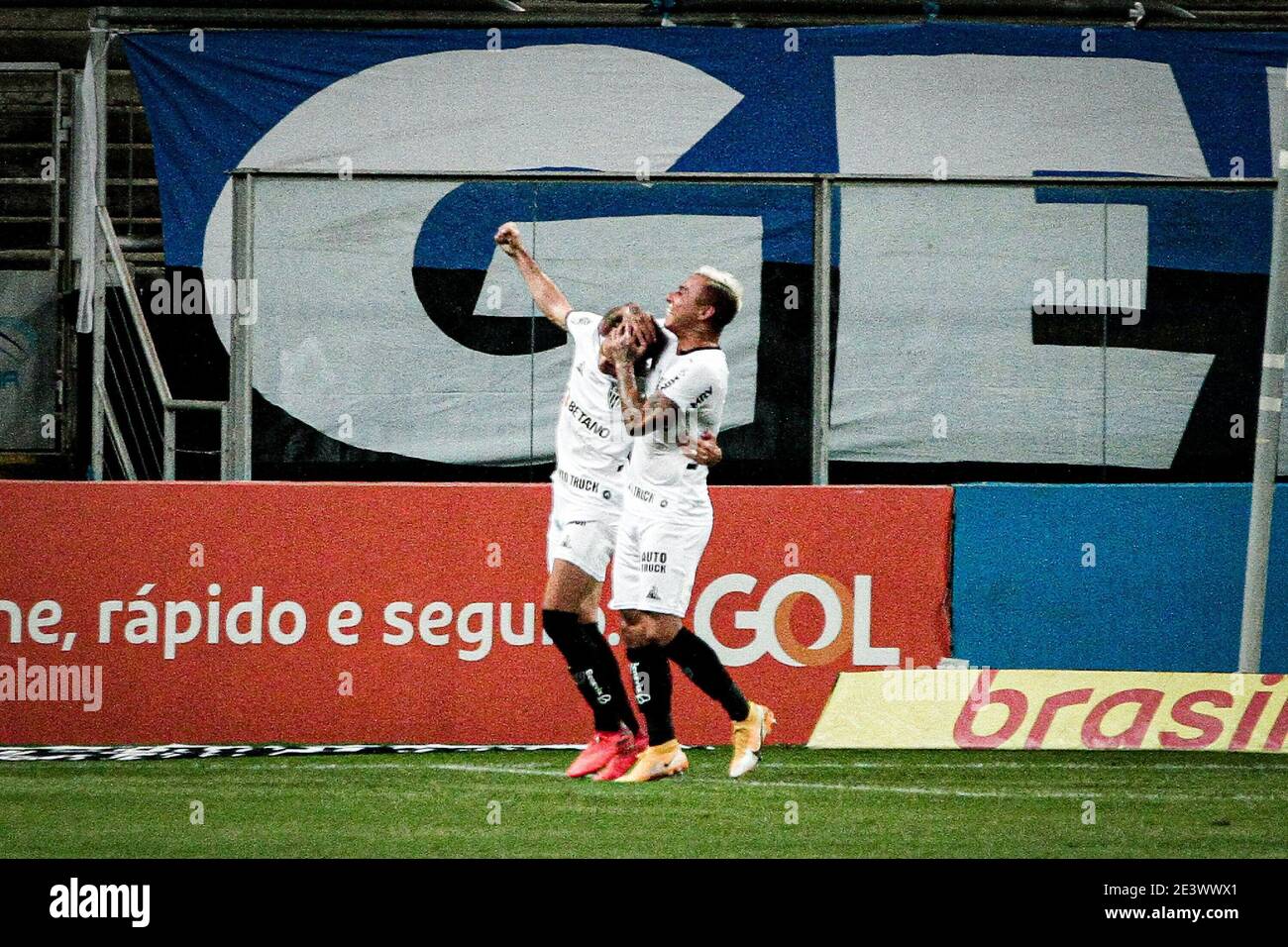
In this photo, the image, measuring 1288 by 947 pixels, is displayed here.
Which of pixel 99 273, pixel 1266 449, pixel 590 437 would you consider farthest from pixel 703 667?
pixel 99 273

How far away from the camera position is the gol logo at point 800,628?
9953mm

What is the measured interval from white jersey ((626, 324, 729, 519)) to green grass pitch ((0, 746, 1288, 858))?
1.18 metres

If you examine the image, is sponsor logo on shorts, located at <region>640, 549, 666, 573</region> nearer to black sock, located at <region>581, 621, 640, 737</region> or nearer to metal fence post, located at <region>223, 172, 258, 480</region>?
black sock, located at <region>581, 621, 640, 737</region>

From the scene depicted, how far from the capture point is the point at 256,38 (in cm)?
1406

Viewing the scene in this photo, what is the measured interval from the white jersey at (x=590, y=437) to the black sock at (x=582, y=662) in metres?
0.53

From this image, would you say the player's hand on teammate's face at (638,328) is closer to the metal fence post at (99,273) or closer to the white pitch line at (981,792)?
the white pitch line at (981,792)

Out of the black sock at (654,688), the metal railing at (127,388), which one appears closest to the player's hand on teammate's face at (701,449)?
the black sock at (654,688)

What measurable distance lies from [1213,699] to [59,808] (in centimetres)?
549

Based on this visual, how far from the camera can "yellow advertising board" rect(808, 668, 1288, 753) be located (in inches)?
370
